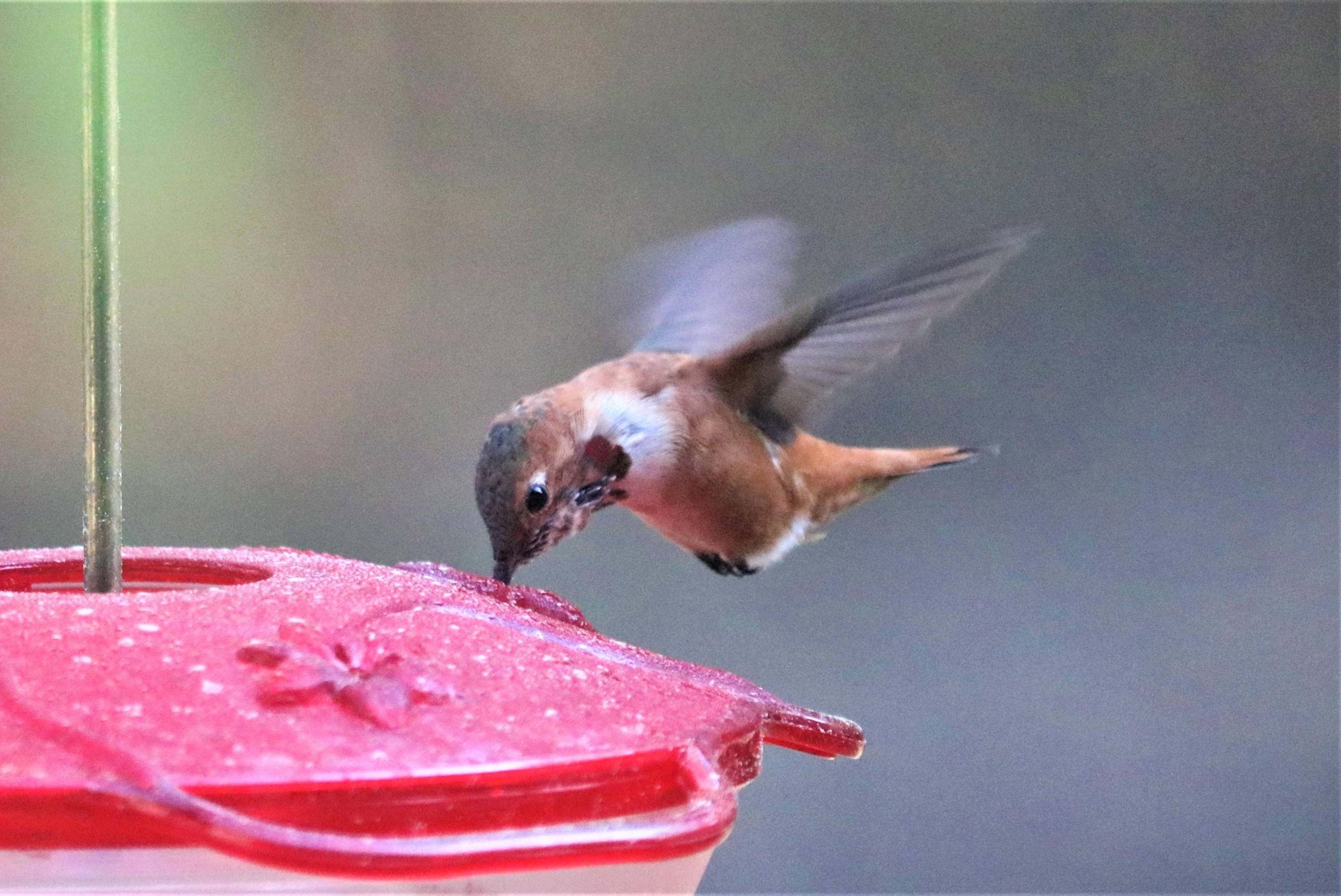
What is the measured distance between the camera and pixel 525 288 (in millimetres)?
2717

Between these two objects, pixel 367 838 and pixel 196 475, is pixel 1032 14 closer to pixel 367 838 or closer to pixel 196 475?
pixel 196 475

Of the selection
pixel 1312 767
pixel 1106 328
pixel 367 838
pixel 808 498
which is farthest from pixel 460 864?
pixel 1312 767

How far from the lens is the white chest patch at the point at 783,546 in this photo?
5.57 feet

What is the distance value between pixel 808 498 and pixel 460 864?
4.19 ft

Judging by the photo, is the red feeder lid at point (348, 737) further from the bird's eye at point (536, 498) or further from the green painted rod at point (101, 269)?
the bird's eye at point (536, 498)

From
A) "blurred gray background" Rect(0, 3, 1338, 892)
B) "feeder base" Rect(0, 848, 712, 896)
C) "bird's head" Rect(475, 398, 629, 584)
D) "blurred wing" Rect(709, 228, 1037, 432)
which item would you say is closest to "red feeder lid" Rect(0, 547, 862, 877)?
"feeder base" Rect(0, 848, 712, 896)

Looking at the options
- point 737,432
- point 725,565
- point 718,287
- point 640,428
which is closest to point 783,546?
point 725,565

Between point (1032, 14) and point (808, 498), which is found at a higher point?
point (1032, 14)

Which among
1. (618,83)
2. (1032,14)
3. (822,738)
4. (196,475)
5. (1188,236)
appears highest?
(1032,14)

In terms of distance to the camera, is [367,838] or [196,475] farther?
[196,475]

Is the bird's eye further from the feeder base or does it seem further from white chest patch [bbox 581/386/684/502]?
the feeder base

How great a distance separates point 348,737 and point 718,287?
61.4 inches

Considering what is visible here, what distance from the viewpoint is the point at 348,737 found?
0.54m

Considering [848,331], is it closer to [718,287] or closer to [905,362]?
[718,287]
